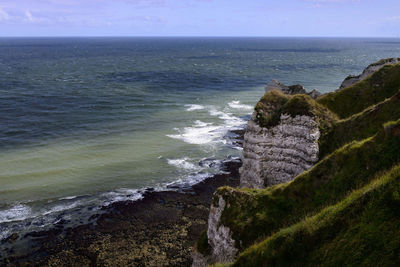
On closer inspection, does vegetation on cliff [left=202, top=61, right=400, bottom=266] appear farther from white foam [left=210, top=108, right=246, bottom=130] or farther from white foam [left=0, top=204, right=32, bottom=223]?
white foam [left=210, top=108, right=246, bottom=130]

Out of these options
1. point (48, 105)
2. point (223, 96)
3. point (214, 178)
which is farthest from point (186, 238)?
point (223, 96)

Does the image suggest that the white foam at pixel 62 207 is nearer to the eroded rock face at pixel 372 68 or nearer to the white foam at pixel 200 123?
the white foam at pixel 200 123

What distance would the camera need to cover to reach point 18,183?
44.5 meters

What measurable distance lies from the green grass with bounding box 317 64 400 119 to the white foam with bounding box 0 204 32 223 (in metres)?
35.5

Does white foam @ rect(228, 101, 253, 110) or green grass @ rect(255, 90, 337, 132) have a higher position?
green grass @ rect(255, 90, 337, 132)

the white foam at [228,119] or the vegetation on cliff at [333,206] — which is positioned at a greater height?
the vegetation on cliff at [333,206]

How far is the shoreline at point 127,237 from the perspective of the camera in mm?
31641

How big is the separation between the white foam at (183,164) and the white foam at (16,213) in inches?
817

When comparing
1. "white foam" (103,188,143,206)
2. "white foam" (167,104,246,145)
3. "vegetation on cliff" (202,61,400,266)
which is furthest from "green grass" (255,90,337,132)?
"white foam" (167,104,246,145)

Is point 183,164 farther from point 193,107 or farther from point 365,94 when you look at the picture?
point 193,107

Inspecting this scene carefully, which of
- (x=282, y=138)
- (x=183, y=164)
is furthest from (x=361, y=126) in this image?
Answer: (x=183, y=164)

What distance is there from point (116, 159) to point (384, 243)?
4457 cm

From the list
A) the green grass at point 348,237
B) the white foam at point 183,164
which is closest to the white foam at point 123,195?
the white foam at point 183,164

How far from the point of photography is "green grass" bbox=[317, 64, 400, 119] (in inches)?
1455
